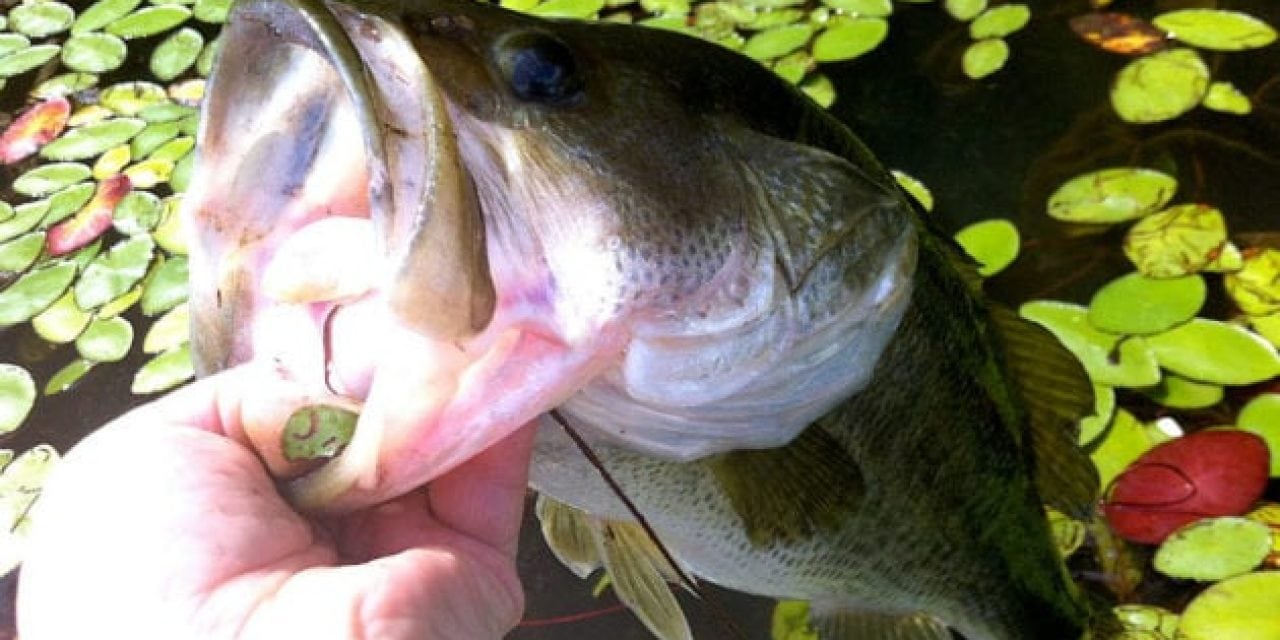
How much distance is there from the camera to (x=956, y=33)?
2064 millimetres

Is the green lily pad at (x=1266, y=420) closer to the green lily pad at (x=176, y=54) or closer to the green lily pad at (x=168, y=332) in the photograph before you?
the green lily pad at (x=168, y=332)

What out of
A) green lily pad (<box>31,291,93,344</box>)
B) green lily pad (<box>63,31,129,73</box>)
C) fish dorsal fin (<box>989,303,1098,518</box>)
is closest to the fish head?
fish dorsal fin (<box>989,303,1098,518</box>)

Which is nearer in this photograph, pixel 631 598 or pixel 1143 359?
pixel 631 598

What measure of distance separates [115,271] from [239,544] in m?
1.36

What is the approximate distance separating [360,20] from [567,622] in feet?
A: 3.17

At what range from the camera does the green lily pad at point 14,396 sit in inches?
69.6

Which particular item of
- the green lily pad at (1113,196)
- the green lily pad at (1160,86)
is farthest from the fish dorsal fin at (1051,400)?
the green lily pad at (1160,86)

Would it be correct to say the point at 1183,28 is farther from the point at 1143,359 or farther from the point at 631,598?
the point at 631,598

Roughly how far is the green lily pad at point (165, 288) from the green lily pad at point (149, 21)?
0.67m

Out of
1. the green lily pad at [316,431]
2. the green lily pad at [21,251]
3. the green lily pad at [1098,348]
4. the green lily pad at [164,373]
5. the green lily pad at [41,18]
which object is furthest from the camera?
the green lily pad at [41,18]

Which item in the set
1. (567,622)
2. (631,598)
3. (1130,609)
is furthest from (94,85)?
(1130,609)

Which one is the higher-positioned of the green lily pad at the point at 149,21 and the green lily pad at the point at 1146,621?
the green lily pad at the point at 149,21

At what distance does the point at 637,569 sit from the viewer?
1.17 m

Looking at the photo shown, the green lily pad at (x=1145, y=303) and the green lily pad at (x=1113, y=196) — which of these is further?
the green lily pad at (x=1113, y=196)
